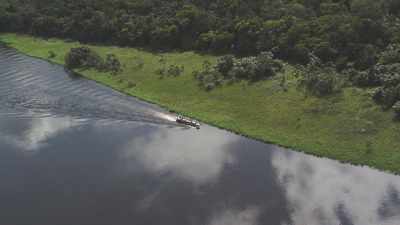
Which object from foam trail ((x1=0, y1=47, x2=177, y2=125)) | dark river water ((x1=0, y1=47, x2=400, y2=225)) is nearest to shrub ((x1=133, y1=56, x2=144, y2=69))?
foam trail ((x1=0, y1=47, x2=177, y2=125))

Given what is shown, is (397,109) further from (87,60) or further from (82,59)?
(82,59)

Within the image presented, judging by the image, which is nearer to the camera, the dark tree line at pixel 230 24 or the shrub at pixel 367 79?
the shrub at pixel 367 79

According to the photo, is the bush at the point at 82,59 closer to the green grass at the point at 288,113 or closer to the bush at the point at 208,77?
the green grass at the point at 288,113

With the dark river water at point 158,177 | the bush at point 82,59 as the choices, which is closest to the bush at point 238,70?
the dark river water at point 158,177

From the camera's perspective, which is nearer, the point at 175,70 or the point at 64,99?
the point at 64,99

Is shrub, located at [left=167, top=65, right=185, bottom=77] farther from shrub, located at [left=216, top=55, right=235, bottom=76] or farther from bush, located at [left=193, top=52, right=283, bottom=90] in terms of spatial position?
shrub, located at [left=216, top=55, right=235, bottom=76]

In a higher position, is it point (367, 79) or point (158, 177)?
point (367, 79)

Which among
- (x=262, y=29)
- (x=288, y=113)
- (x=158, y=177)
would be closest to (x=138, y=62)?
(x=262, y=29)
